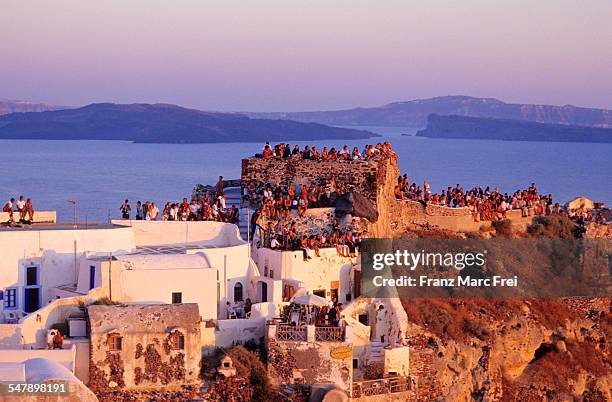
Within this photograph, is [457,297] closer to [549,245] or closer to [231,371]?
[549,245]

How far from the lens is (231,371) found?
3856 centimetres

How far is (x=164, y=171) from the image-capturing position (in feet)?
373

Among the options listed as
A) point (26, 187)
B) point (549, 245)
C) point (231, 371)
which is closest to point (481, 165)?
point (26, 187)

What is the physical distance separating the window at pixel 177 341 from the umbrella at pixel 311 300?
4420mm

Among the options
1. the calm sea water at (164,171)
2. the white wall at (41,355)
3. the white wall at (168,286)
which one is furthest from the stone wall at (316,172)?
the calm sea water at (164,171)

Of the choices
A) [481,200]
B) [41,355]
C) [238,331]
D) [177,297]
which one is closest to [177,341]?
[177,297]

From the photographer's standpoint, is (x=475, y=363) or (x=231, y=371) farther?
(x=475, y=363)

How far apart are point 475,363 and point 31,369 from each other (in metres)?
19.2

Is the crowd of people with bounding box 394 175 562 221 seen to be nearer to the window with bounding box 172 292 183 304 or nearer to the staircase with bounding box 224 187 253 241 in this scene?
the staircase with bounding box 224 187 253 241

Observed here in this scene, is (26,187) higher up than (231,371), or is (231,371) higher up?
(26,187)

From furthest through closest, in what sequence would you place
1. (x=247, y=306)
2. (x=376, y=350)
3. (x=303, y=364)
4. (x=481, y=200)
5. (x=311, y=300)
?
(x=481, y=200)
(x=376, y=350)
(x=247, y=306)
(x=311, y=300)
(x=303, y=364)

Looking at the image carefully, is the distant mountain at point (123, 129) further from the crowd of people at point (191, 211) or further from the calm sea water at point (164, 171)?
the crowd of people at point (191, 211)

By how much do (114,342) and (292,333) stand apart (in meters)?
5.15

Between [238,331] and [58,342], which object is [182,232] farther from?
[58,342]
